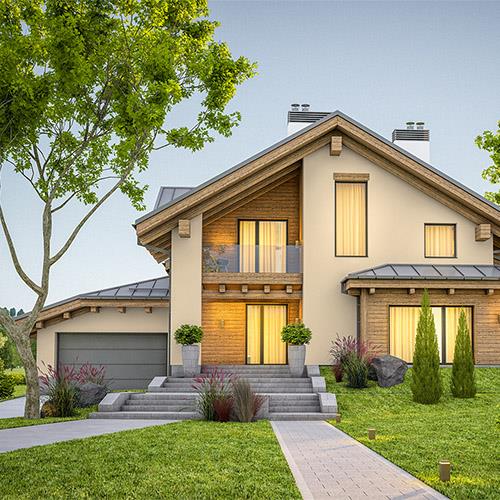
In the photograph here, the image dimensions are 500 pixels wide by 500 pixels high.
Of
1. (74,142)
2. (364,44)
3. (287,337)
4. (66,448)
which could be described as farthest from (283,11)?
(66,448)

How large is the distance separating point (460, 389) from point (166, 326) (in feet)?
34.6

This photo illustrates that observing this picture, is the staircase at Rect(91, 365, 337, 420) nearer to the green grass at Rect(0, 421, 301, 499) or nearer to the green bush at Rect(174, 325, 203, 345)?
the green bush at Rect(174, 325, 203, 345)

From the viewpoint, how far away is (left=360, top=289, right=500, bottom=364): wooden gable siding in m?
22.0

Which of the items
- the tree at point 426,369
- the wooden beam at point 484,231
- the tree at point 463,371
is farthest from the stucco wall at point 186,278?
the wooden beam at point 484,231

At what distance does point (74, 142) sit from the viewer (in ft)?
59.7

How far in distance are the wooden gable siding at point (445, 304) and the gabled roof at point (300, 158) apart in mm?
2681

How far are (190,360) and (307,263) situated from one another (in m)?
4.81

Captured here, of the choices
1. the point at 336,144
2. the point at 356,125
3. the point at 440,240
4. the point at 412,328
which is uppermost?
the point at 356,125

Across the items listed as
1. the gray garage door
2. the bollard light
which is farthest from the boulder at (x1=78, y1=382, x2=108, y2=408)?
the bollard light

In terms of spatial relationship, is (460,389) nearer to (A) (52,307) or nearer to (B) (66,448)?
(B) (66,448)

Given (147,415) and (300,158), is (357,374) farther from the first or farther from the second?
(300,158)

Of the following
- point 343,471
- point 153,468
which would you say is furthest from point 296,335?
point 153,468

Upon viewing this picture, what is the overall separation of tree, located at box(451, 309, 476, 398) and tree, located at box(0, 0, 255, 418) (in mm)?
8185

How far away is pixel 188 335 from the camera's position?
21.4 metres
